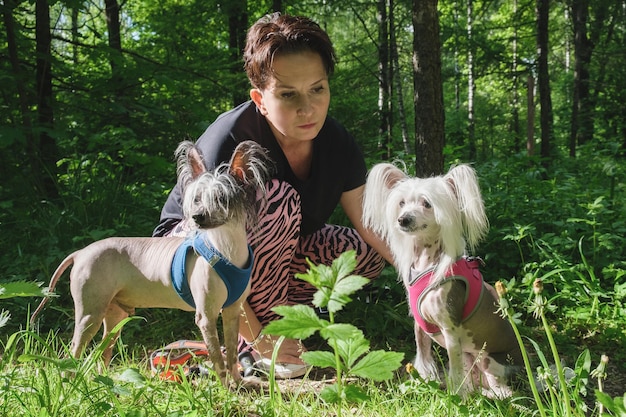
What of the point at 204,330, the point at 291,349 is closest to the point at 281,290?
the point at 291,349

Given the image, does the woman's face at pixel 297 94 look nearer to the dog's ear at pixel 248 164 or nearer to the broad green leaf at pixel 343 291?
the dog's ear at pixel 248 164

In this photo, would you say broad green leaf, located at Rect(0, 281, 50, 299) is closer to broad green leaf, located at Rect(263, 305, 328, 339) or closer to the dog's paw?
broad green leaf, located at Rect(263, 305, 328, 339)

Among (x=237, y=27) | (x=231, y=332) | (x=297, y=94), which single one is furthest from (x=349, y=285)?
(x=237, y=27)

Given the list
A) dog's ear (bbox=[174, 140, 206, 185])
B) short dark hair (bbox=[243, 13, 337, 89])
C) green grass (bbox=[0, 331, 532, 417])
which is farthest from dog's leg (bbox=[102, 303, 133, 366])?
short dark hair (bbox=[243, 13, 337, 89])

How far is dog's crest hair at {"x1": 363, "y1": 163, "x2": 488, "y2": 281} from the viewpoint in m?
2.16

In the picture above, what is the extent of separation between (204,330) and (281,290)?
0.71 m

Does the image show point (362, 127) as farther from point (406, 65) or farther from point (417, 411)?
point (417, 411)

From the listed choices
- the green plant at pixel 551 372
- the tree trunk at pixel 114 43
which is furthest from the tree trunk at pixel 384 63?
the green plant at pixel 551 372

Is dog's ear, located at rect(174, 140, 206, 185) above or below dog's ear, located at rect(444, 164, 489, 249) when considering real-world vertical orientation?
above

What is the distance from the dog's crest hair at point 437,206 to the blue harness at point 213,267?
0.68 metres

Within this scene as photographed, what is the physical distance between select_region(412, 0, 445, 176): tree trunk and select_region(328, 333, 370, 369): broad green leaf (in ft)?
9.28

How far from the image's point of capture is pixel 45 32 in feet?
15.6

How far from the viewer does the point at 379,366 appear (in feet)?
3.80

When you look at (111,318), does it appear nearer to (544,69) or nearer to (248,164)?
(248,164)
